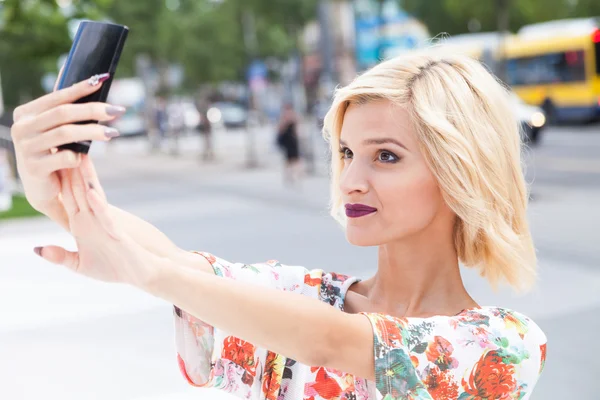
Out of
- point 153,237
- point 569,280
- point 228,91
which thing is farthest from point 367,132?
point 228,91

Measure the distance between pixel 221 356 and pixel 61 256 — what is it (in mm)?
617

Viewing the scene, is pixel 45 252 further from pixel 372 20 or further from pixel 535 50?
pixel 372 20

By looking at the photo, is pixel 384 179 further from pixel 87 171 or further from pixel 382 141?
pixel 87 171

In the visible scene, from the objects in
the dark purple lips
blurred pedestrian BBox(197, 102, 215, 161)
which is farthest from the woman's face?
blurred pedestrian BBox(197, 102, 215, 161)

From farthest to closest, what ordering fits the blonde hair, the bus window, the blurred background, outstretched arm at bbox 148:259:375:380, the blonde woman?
the bus window < the blurred background < the blonde hair < the blonde woman < outstretched arm at bbox 148:259:375:380

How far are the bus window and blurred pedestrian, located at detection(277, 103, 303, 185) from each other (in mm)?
12144

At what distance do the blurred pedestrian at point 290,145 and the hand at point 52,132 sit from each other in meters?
15.7

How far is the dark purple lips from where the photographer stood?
5.79 feet

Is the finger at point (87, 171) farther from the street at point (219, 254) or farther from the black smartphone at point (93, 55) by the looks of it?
the street at point (219, 254)

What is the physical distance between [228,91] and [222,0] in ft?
121

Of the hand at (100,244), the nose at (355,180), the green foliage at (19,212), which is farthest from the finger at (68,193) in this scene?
the green foliage at (19,212)

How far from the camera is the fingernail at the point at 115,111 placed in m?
1.21

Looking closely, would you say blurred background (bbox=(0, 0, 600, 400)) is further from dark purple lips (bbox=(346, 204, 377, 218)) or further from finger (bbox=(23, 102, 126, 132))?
finger (bbox=(23, 102, 126, 132))

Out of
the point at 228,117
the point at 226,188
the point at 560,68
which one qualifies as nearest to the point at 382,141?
the point at 226,188
